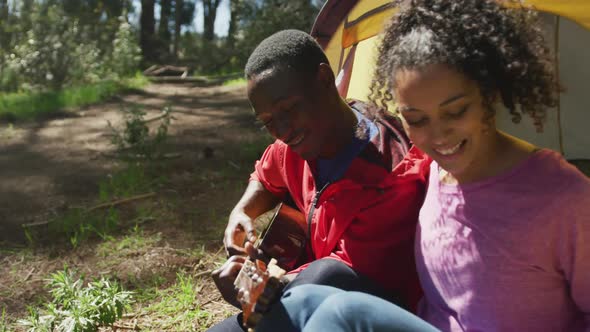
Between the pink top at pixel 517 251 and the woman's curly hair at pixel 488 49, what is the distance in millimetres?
131

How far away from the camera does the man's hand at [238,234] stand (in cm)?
158

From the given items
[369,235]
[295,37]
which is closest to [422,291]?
[369,235]

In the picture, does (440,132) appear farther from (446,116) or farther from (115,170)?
(115,170)

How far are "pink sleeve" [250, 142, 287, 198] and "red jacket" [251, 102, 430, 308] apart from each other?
0.27 meters

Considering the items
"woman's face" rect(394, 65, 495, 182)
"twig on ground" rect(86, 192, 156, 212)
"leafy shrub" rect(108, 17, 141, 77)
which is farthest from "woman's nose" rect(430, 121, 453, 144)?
"leafy shrub" rect(108, 17, 141, 77)

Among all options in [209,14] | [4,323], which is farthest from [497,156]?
[209,14]

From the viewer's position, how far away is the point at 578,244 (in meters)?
1.03

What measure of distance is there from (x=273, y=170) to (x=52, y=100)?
578 centimetres

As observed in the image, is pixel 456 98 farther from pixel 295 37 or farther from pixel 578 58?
pixel 578 58

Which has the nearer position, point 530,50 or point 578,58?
point 530,50

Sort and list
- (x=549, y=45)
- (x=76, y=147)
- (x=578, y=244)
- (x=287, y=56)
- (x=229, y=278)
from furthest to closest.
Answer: (x=76, y=147) < (x=549, y=45) < (x=287, y=56) < (x=229, y=278) < (x=578, y=244)

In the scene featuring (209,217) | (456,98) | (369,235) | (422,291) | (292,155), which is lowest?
(209,217)

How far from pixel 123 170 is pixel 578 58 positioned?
283 cm

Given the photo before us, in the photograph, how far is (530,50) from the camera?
112cm
